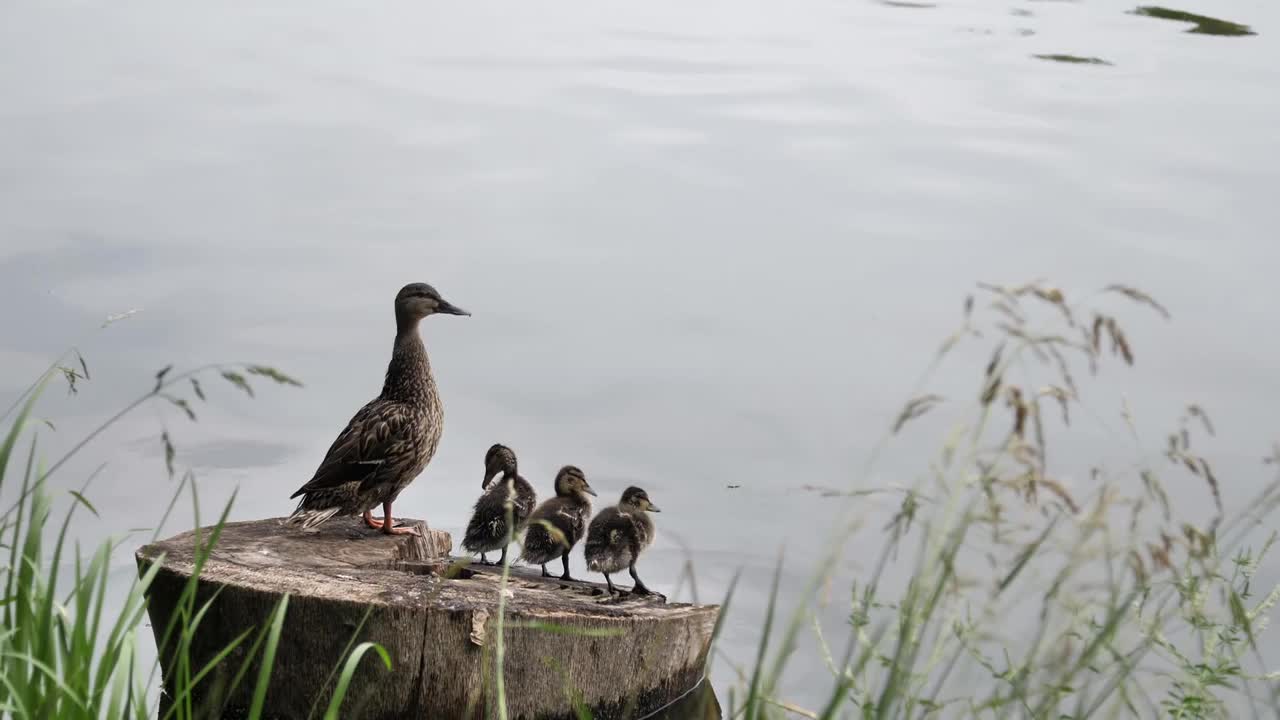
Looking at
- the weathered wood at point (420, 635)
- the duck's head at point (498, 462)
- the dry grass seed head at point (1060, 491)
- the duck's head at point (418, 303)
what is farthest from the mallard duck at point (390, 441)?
the dry grass seed head at point (1060, 491)

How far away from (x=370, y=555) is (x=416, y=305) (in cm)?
193

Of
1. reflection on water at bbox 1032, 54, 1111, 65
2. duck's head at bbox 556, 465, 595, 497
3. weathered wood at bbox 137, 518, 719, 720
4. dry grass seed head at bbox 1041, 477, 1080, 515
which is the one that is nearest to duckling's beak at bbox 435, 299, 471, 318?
duck's head at bbox 556, 465, 595, 497

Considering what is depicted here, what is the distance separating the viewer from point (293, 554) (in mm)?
5875

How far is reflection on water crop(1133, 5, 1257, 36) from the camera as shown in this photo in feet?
58.6

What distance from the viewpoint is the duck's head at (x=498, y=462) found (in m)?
7.68

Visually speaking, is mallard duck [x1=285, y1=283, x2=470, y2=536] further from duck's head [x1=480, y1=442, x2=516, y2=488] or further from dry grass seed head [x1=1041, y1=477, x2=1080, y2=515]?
dry grass seed head [x1=1041, y1=477, x2=1080, y2=515]

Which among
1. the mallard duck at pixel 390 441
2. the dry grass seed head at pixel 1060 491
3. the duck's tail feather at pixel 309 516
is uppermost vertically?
the dry grass seed head at pixel 1060 491

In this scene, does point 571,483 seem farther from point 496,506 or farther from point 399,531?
point 399,531

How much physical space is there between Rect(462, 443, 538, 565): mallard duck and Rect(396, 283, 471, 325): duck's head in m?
0.77

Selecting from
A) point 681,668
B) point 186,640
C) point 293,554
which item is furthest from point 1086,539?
point 293,554

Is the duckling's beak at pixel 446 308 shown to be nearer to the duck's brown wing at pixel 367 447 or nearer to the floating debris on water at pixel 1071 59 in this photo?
the duck's brown wing at pixel 367 447

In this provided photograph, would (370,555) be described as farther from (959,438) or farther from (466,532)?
(959,438)

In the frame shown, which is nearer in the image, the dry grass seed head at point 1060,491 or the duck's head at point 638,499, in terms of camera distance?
the dry grass seed head at point 1060,491

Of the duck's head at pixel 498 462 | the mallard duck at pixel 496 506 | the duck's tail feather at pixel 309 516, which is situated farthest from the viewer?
the duck's head at pixel 498 462
